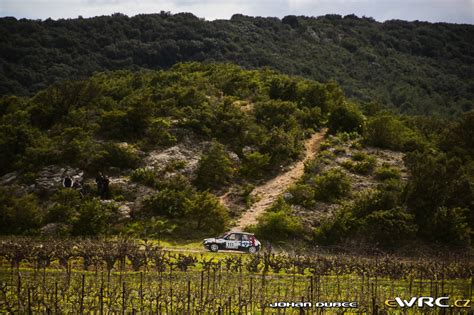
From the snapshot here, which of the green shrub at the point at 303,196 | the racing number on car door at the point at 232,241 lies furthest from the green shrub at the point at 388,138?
the racing number on car door at the point at 232,241

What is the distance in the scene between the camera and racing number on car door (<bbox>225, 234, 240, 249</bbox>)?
31828 mm

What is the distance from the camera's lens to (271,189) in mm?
42062

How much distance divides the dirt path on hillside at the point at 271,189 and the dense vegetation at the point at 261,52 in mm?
35178

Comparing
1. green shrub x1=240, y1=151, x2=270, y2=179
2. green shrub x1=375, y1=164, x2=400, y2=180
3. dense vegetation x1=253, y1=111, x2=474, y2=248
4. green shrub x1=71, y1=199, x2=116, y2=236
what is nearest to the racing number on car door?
dense vegetation x1=253, y1=111, x2=474, y2=248

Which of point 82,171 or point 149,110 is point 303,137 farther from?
point 82,171

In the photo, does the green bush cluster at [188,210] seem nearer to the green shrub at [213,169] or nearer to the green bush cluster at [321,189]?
the green shrub at [213,169]

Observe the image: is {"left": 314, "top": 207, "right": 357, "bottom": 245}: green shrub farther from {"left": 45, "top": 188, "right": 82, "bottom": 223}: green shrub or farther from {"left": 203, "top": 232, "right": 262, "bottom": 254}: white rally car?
{"left": 45, "top": 188, "right": 82, "bottom": 223}: green shrub

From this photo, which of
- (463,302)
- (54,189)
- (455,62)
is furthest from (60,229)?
(455,62)

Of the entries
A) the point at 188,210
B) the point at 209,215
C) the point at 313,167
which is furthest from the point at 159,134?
the point at 313,167

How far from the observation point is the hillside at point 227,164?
35.3 metres

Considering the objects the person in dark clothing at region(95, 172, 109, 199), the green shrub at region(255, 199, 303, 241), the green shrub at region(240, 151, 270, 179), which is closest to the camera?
the green shrub at region(255, 199, 303, 241)

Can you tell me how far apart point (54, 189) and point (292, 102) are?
2334cm

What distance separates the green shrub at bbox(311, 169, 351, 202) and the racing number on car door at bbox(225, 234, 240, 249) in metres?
9.37

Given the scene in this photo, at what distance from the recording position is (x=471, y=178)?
40.6 m
